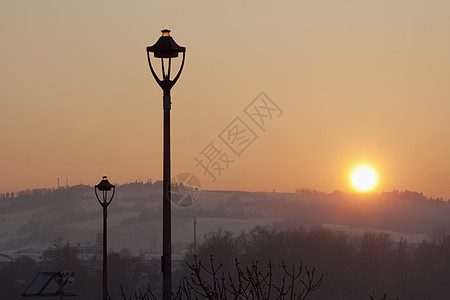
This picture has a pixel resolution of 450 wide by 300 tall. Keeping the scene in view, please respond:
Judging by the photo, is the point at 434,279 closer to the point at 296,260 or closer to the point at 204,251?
the point at 296,260

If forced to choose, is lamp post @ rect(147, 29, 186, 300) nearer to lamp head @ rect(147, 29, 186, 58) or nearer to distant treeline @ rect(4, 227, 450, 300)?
lamp head @ rect(147, 29, 186, 58)

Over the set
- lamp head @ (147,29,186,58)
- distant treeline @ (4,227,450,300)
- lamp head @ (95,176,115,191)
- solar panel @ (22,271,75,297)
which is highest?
lamp head @ (147,29,186,58)

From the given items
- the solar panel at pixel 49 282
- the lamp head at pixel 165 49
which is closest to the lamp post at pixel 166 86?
the lamp head at pixel 165 49

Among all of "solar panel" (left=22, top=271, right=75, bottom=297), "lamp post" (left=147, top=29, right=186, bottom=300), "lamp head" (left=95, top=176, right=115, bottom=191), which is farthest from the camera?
"lamp head" (left=95, top=176, right=115, bottom=191)

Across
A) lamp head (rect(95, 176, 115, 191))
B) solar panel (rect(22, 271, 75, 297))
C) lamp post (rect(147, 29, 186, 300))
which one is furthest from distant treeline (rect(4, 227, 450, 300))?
lamp post (rect(147, 29, 186, 300))

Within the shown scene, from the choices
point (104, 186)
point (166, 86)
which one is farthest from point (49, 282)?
point (166, 86)

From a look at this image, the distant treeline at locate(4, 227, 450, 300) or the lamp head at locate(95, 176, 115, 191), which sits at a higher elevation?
the lamp head at locate(95, 176, 115, 191)

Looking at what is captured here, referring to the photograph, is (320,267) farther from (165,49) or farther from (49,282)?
(165,49)

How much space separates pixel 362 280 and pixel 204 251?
22124mm

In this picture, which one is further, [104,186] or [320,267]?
[320,267]

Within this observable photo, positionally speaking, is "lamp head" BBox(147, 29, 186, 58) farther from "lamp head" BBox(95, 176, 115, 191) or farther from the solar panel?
"lamp head" BBox(95, 176, 115, 191)

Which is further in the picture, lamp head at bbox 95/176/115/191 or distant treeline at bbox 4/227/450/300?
distant treeline at bbox 4/227/450/300

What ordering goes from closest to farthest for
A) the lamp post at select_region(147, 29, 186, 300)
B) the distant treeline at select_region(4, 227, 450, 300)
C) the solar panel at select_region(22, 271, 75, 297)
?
the lamp post at select_region(147, 29, 186, 300) → the solar panel at select_region(22, 271, 75, 297) → the distant treeline at select_region(4, 227, 450, 300)

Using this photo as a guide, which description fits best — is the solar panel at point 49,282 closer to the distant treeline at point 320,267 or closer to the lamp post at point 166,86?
the lamp post at point 166,86
